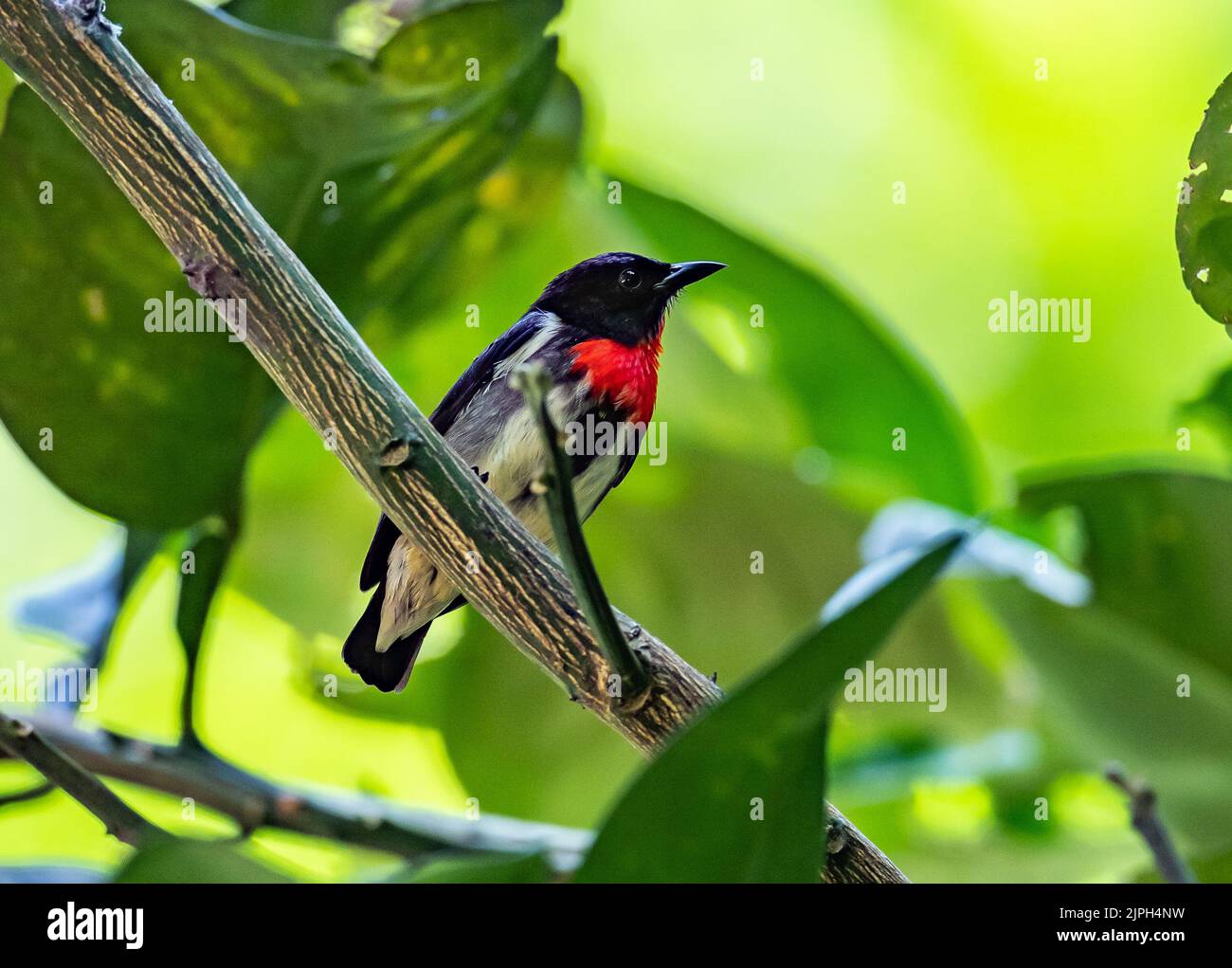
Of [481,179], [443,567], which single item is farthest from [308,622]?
[443,567]

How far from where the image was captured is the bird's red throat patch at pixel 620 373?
0.81 meters

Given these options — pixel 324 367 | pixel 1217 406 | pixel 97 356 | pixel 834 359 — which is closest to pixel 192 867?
pixel 324 367

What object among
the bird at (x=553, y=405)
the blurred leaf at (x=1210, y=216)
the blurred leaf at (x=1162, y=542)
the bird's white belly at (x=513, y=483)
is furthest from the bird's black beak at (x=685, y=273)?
the blurred leaf at (x=1210, y=216)

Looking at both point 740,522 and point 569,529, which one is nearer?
point 569,529

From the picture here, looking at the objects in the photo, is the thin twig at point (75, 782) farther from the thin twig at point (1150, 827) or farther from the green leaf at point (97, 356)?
the thin twig at point (1150, 827)

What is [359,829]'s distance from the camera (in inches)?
27.1

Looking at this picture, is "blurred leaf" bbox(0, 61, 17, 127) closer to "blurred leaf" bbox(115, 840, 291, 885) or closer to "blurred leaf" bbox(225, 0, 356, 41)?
"blurred leaf" bbox(225, 0, 356, 41)

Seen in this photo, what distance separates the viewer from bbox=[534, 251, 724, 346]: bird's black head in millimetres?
854

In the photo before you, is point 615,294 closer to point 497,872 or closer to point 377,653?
point 377,653

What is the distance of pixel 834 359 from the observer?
884 mm

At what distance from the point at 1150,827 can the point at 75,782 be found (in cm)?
47

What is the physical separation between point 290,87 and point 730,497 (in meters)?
0.43

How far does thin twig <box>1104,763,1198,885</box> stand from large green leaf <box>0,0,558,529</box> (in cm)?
49

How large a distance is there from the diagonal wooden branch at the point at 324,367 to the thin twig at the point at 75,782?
0.18m
